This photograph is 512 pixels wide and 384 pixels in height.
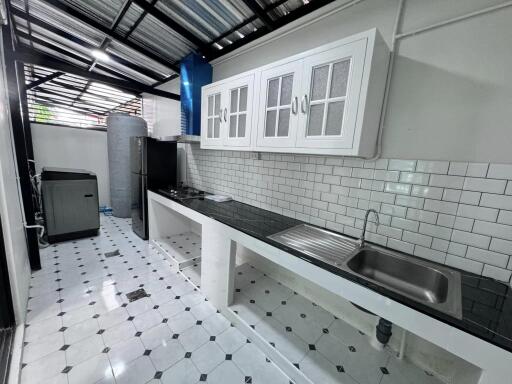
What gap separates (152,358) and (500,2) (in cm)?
287

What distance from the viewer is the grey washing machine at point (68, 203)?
2798 mm

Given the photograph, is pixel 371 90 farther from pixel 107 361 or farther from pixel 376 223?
pixel 107 361

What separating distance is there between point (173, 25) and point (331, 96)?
1837 mm

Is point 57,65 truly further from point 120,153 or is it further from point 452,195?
point 452,195

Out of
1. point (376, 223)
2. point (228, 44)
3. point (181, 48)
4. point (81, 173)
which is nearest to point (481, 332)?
point (376, 223)

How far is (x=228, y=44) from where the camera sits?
2.33 metres

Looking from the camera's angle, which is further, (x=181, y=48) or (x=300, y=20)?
(x=181, y=48)

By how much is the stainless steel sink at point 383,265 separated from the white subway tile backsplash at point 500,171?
0.56 meters

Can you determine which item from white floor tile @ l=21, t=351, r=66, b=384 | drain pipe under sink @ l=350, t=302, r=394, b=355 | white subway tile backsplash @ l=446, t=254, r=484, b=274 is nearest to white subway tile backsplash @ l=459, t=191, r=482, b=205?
white subway tile backsplash @ l=446, t=254, r=484, b=274

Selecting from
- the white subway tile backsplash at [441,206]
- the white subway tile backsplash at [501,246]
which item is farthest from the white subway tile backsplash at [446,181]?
the white subway tile backsplash at [501,246]

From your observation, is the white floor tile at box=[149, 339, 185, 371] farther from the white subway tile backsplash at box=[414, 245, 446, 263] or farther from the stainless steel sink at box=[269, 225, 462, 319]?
the white subway tile backsplash at box=[414, 245, 446, 263]

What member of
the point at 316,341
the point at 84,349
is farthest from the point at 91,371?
the point at 316,341

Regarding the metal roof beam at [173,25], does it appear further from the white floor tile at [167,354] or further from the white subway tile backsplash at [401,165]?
the white floor tile at [167,354]

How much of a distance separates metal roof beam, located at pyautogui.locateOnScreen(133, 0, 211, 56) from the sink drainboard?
2.27 meters
